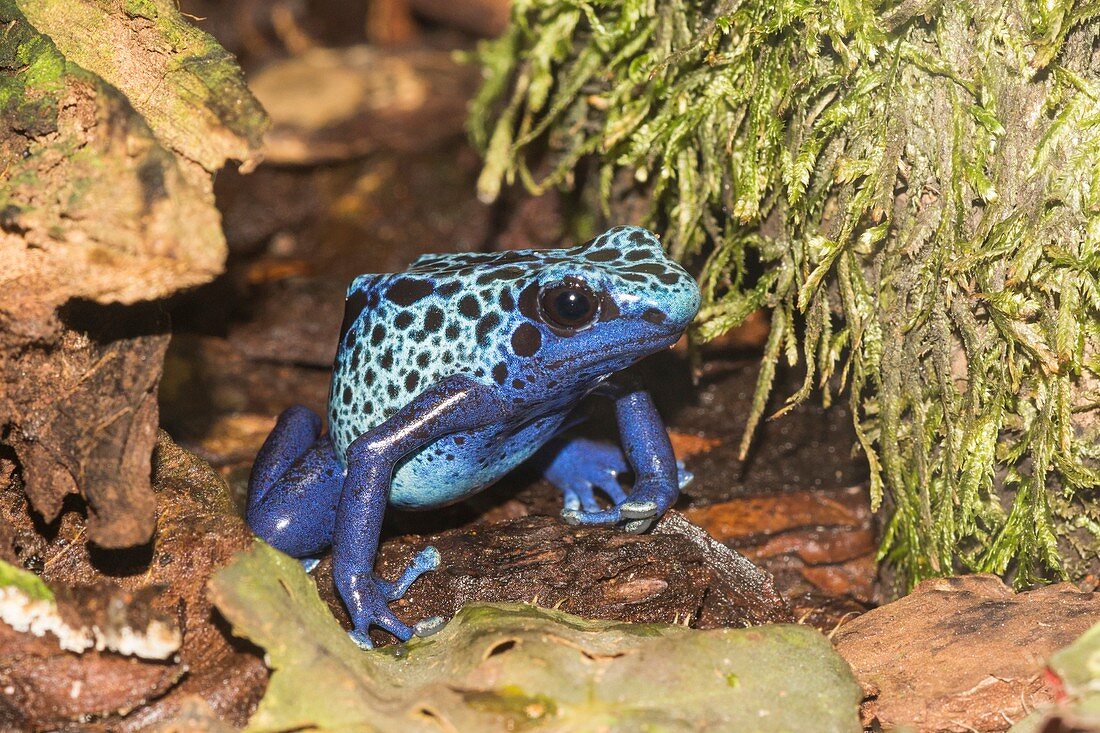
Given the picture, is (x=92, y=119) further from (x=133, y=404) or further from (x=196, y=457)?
(x=196, y=457)

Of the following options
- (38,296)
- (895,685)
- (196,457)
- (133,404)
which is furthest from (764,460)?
(38,296)

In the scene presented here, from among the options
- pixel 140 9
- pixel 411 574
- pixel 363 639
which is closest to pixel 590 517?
pixel 411 574

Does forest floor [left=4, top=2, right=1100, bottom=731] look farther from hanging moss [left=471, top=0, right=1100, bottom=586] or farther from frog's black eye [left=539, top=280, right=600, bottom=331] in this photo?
frog's black eye [left=539, top=280, right=600, bottom=331]

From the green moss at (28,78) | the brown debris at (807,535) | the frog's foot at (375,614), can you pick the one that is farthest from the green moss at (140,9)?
the brown debris at (807,535)

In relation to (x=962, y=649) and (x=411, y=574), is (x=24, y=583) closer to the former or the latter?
(x=411, y=574)

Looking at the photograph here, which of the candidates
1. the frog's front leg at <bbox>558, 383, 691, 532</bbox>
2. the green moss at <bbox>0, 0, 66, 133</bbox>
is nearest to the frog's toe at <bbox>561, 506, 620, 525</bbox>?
the frog's front leg at <bbox>558, 383, 691, 532</bbox>
